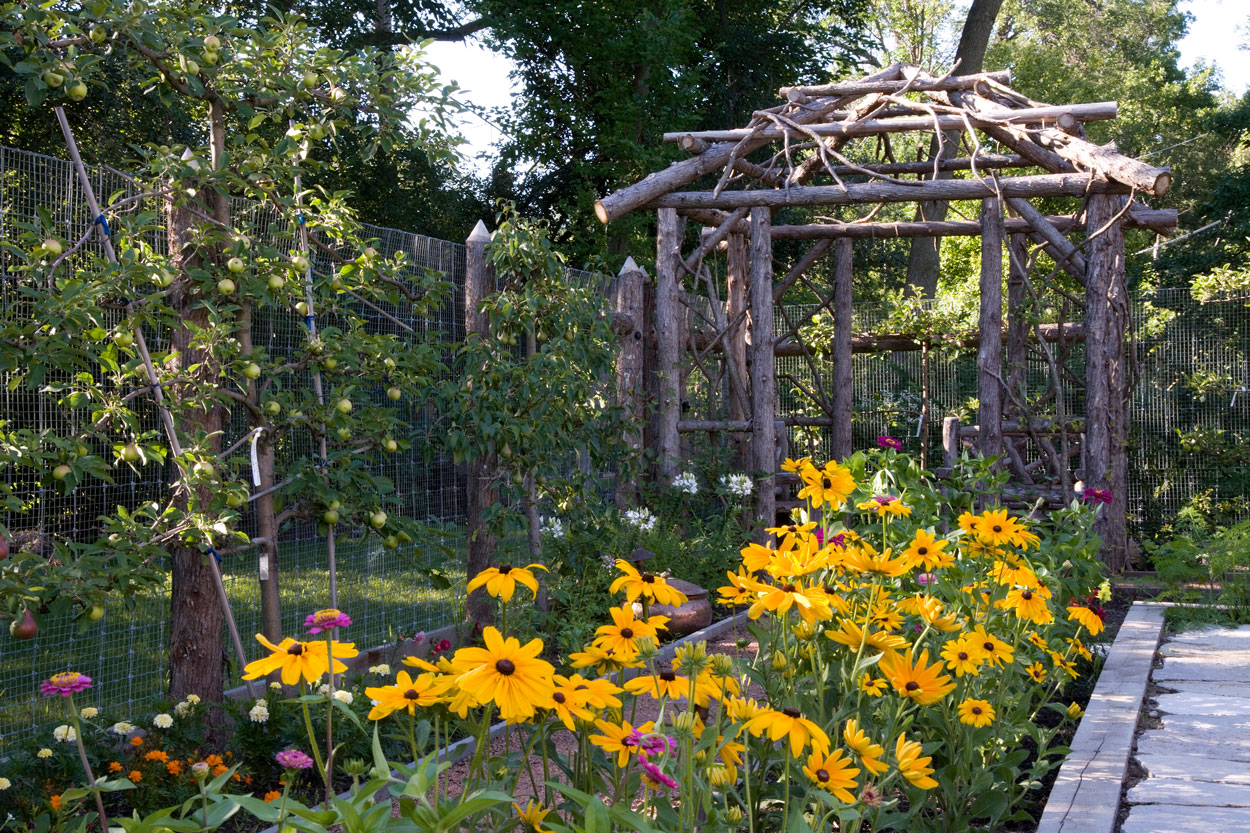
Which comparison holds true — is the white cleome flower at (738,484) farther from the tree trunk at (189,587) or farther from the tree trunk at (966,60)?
the tree trunk at (966,60)

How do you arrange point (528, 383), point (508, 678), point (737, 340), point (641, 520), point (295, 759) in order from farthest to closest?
1. point (737, 340)
2. point (641, 520)
3. point (528, 383)
4. point (295, 759)
5. point (508, 678)

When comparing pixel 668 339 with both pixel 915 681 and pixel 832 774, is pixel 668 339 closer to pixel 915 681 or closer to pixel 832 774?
pixel 915 681

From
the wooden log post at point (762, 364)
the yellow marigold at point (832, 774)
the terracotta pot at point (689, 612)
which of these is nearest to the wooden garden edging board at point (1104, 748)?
the yellow marigold at point (832, 774)

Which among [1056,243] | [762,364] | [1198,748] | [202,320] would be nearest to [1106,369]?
[1056,243]

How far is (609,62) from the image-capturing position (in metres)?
13.1

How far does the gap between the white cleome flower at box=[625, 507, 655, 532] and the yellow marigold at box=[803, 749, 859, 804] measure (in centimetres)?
452

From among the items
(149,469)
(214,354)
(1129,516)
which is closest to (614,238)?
(1129,516)

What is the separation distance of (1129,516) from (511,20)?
8.99 metres

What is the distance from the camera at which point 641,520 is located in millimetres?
6074

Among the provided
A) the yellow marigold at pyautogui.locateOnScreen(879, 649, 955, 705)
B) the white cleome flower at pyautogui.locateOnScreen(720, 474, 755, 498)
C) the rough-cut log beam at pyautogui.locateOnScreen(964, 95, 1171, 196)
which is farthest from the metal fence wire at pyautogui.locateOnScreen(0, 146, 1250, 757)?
the rough-cut log beam at pyautogui.locateOnScreen(964, 95, 1171, 196)

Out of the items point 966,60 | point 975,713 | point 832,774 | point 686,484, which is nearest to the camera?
point 832,774

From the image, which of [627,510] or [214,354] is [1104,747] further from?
[627,510]

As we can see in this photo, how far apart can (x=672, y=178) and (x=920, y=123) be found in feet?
5.32

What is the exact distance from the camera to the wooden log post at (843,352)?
8.34 meters
